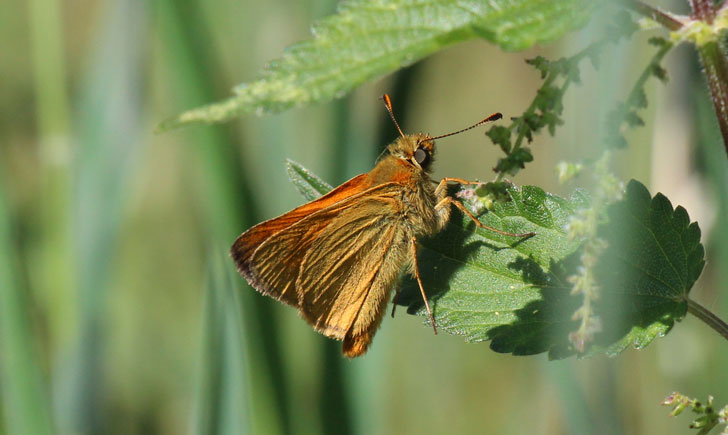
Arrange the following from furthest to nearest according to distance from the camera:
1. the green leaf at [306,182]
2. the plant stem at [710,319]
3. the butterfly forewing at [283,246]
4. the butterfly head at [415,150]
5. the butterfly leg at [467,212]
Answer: the butterfly head at [415,150] → the butterfly forewing at [283,246] → the green leaf at [306,182] → the butterfly leg at [467,212] → the plant stem at [710,319]

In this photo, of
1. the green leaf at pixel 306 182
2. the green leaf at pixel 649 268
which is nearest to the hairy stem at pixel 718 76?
the green leaf at pixel 649 268

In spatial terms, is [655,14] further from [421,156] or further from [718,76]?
[421,156]

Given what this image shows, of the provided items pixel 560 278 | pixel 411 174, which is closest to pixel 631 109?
pixel 560 278

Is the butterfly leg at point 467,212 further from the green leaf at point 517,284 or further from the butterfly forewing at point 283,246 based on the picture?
the butterfly forewing at point 283,246

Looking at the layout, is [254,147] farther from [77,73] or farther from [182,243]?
[77,73]

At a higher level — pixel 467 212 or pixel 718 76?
pixel 718 76

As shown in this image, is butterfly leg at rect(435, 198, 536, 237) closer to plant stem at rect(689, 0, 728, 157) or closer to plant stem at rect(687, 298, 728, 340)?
plant stem at rect(687, 298, 728, 340)
